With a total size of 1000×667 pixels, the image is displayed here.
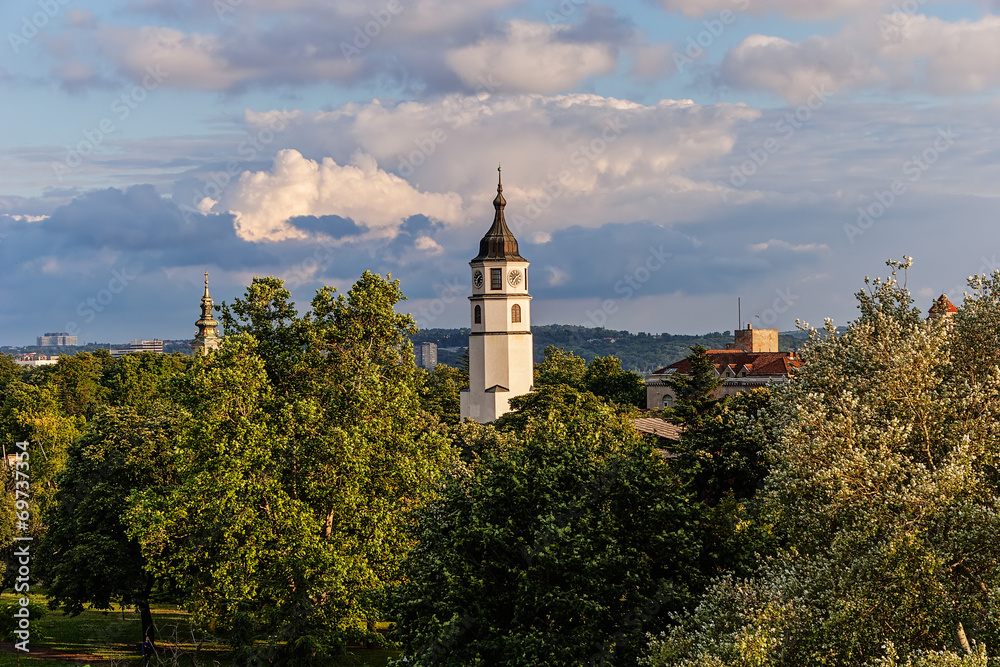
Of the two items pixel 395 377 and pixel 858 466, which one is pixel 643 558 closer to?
pixel 858 466

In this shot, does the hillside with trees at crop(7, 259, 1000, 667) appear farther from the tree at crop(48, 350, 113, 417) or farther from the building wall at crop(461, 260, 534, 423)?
the tree at crop(48, 350, 113, 417)

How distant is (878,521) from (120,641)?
37.2 metres

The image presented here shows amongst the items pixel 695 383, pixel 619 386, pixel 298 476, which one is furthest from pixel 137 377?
pixel 298 476

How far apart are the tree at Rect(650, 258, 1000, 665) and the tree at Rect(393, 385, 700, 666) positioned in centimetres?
288

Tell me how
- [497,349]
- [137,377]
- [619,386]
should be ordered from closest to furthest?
[497,349] < [137,377] < [619,386]

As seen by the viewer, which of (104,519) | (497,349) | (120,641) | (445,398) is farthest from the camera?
(445,398)

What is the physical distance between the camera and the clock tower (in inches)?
3952

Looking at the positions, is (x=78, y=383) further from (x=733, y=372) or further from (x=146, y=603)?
(x=146, y=603)

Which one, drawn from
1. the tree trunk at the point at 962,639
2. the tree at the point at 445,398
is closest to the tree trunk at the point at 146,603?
the tree trunk at the point at 962,639

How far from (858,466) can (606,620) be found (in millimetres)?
7492

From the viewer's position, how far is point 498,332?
101m

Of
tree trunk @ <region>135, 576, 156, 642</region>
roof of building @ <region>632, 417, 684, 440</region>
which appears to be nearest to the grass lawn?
tree trunk @ <region>135, 576, 156, 642</region>

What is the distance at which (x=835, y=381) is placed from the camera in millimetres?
19188

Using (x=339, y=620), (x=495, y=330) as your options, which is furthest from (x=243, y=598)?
(x=495, y=330)
